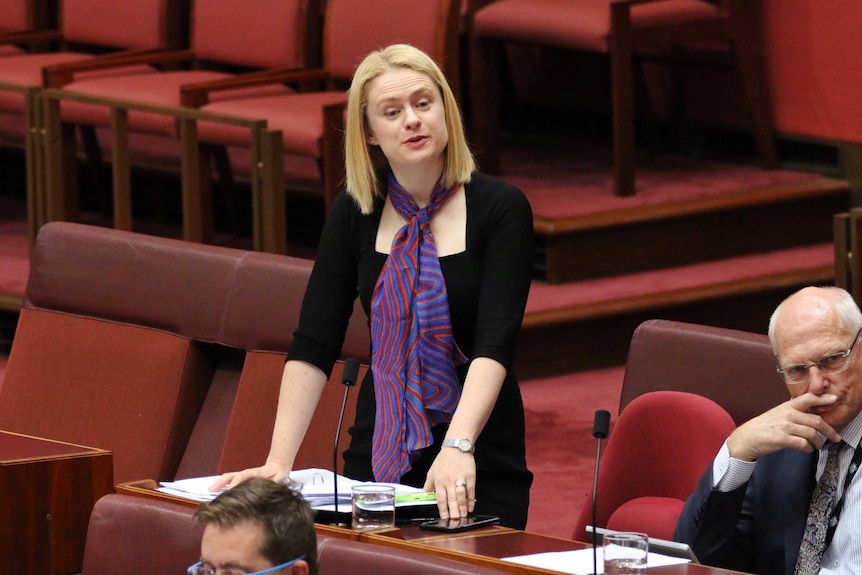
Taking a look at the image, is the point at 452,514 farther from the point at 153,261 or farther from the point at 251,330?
the point at 153,261

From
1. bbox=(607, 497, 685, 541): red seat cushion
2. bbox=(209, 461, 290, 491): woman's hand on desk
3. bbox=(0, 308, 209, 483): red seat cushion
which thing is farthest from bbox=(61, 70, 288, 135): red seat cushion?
bbox=(607, 497, 685, 541): red seat cushion

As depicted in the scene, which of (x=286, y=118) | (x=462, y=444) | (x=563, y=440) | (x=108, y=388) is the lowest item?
(x=563, y=440)

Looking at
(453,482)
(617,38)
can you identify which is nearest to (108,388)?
(453,482)

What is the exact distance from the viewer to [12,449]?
→ 266 centimetres

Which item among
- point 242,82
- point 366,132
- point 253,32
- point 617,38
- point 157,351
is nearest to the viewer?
point 366,132

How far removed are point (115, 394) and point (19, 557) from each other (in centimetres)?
81

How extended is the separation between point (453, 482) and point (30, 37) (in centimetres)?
384

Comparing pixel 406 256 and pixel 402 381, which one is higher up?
pixel 406 256

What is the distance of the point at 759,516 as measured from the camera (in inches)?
89.6

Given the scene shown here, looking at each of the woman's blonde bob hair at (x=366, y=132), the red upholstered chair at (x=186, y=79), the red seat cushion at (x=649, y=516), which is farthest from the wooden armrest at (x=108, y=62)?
the red seat cushion at (x=649, y=516)

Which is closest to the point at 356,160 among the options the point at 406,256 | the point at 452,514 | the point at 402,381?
the point at 406,256

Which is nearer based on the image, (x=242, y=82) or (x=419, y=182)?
(x=419, y=182)

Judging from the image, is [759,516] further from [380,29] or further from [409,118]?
[380,29]

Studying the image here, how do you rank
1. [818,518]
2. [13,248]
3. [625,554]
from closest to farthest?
[625,554] → [818,518] → [13,248]
